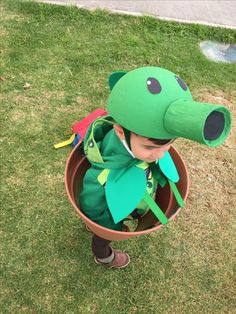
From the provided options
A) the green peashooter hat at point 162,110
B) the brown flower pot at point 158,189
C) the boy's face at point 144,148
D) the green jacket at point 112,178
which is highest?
the green peashooter hat at point 162,110

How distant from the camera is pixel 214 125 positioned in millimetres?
1278

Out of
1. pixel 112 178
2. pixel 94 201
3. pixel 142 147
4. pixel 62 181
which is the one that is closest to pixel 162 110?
pixel 142 147

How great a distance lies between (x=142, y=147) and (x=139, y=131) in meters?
0.14

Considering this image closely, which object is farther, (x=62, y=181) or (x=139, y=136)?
(x=62, y=181)

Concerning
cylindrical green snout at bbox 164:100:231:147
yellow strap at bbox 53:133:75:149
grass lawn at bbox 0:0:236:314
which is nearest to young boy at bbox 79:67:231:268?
cylindrical green snout at bbox 164:100:231:147

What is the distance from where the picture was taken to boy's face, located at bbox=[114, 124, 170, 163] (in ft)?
4.88

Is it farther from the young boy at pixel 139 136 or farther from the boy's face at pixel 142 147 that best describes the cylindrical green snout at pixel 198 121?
the boy's face at pixel 142 147

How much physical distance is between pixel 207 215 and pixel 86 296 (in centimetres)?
90

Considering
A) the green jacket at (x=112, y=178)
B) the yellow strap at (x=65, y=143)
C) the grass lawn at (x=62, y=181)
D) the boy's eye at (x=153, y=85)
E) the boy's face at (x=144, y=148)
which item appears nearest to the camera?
the boy's eye at (x=153, y=85)

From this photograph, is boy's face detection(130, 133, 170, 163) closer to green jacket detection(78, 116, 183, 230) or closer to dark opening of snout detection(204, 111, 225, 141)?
green jacket detection(78, 116, 183, 230)

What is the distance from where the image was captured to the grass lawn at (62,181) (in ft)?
7.19

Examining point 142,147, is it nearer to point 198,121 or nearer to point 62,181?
point 198,121

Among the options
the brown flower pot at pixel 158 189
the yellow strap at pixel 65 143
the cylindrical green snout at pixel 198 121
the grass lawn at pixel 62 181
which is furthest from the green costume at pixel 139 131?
the yellow strap at pixel 65 143

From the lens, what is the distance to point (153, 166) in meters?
1.80
